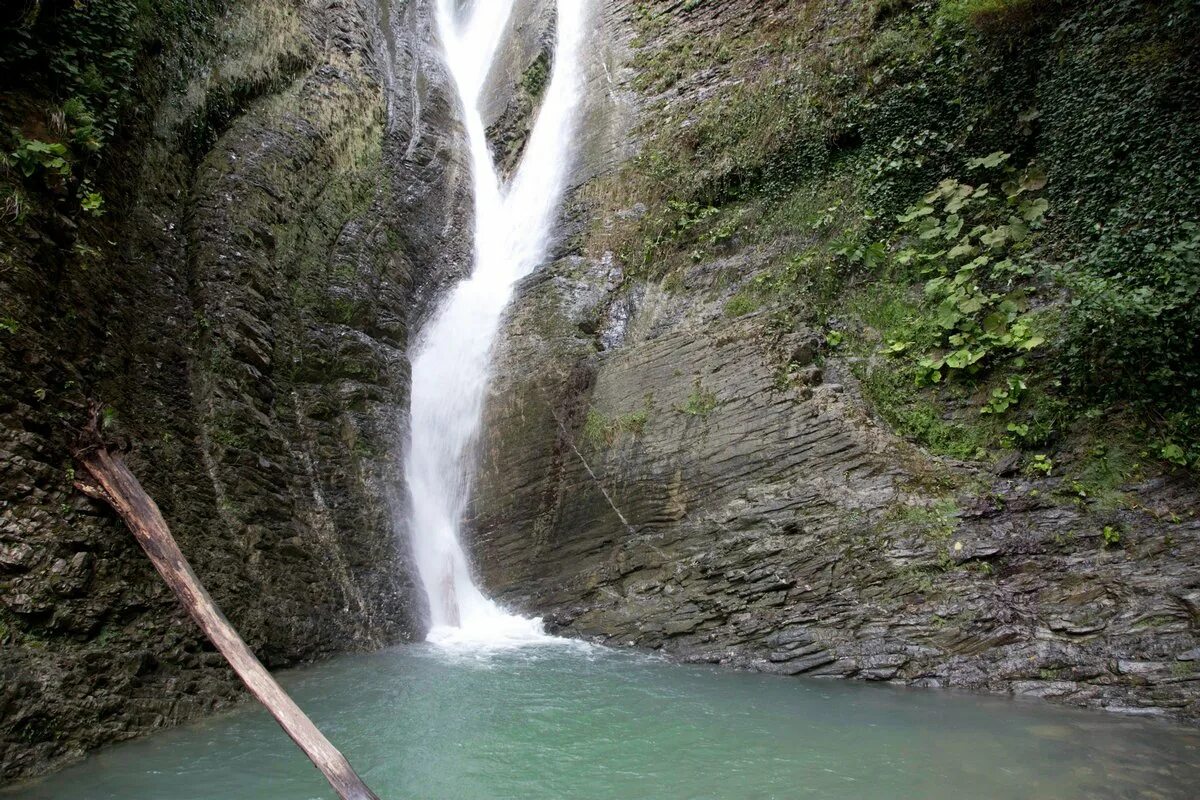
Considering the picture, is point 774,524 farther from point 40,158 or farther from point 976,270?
point 40,158

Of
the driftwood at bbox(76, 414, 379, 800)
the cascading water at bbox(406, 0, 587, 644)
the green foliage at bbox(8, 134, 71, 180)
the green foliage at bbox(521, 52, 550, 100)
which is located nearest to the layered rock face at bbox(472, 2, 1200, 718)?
the cascading water at bbox(406, 0, 587, 644)

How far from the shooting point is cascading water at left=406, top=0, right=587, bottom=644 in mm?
8703

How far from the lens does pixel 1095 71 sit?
23.0ft

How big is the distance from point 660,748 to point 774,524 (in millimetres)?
3039

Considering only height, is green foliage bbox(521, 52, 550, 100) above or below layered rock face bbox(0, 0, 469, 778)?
above

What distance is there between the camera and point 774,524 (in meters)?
6.89

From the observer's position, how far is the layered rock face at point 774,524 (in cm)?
525

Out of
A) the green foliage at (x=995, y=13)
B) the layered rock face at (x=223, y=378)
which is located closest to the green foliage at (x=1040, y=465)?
the green foliage at (x=995, y=13)

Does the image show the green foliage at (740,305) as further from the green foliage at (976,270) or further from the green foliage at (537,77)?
the green foliage at (537,77)

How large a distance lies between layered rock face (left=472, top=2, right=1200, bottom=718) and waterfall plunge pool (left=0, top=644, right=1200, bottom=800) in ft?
1.72

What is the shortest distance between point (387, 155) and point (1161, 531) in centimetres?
1251

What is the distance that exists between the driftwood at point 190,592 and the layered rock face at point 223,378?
18 centimetres

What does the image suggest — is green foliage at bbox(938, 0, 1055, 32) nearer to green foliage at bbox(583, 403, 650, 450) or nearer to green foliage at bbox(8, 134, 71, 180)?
green foliage at bbox(583, 403, 650, 450)

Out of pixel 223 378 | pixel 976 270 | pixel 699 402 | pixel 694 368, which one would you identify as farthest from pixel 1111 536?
pixel 223 378
